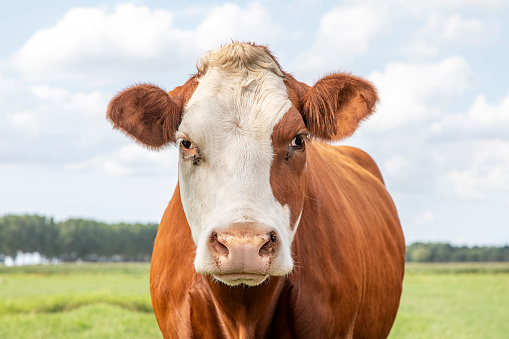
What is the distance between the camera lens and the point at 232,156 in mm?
3387

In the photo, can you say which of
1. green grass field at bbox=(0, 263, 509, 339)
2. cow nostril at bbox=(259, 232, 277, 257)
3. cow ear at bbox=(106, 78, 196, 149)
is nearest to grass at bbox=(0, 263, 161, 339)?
green grass field at bbox=(0, 263, 509, 339)

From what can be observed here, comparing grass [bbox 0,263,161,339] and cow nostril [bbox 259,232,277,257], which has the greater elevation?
cow nostril [bbox 259,232,277,257]

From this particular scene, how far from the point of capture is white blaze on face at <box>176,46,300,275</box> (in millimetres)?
3145

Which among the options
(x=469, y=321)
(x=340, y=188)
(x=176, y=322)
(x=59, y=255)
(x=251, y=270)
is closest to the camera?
(x=251, y=270)

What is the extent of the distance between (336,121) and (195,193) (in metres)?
1.27

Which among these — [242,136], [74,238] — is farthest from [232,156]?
[74,238]

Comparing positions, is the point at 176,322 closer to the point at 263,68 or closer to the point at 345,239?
the point at 345,239

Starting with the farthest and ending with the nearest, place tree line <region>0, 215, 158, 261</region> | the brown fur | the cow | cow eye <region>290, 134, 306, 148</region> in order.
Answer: tree line <region>0, 215, 158, 261</region> < the brown fur < cow eye <region>290, 134, 306, 148</region> < the cow

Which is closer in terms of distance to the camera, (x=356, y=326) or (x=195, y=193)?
(x=195, y=193)

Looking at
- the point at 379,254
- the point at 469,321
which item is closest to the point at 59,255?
the point at 469,321

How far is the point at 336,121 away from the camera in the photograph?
417 centimetres

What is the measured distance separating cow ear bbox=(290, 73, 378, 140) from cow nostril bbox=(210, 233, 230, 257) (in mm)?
1316

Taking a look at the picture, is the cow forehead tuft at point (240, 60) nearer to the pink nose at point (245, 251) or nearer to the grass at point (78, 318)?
the pink nose at point (245, 251)

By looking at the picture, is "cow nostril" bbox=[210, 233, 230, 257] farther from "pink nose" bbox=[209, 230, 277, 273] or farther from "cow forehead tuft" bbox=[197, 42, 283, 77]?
"cow forehead tuft" bbox=[197, 42, 283, 77]
